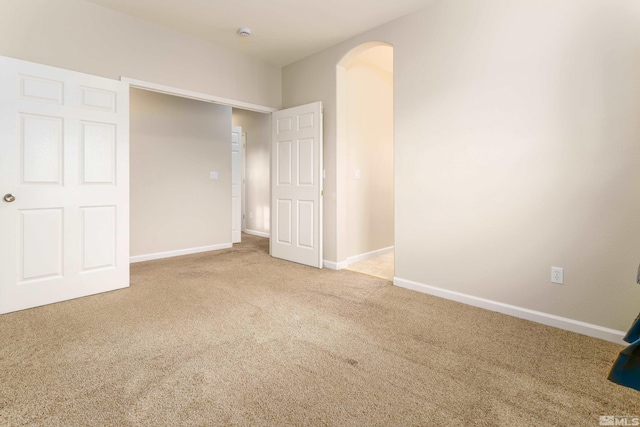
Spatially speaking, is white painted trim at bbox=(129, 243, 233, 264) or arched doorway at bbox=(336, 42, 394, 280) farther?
white painted trim at bbox=(129, 243, 233, 264)

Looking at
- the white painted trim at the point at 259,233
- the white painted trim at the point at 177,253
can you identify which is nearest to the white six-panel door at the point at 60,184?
the white painted trim at the point at 177,253

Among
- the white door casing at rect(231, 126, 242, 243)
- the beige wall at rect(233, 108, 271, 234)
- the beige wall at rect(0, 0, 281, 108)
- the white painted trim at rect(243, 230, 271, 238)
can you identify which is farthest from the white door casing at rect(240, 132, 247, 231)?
the beige wall at rect(0, 0, 281, 108)

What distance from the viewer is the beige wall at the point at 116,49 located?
2.55 meters

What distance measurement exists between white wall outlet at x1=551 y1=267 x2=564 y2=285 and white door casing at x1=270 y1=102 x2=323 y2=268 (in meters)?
2.30

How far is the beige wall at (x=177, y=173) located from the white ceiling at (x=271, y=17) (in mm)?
1385

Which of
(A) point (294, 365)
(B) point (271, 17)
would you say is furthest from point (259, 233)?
(A) point (294, 365)

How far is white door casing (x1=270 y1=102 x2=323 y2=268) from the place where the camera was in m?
3.82

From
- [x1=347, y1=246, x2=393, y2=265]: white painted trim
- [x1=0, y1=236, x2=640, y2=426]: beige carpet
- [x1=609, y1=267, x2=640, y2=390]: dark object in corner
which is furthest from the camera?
[x1=347, y1=246, x2=393, y2=265]: white painted trim

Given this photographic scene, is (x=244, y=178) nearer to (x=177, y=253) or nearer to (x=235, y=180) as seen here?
(x=235, y=180)

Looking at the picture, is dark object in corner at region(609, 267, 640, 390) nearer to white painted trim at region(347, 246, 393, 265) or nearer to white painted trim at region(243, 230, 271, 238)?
white painted trim at region(347, 246, 393, 265)

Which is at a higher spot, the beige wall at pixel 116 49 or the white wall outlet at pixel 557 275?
the beige wall at pixel 116 49

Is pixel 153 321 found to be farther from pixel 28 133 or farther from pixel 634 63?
pixel 634 63

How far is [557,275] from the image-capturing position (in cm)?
226

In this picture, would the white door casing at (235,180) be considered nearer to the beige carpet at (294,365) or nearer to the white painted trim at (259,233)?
the white painted trim at (259,233)
